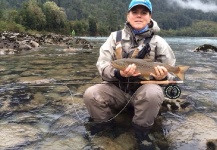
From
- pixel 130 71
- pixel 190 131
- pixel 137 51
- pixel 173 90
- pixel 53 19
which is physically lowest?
pixel 190 131

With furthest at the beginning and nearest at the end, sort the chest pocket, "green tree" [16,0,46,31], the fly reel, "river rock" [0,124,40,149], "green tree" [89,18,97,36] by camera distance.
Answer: "green tree" [89,18,97,36]
"green tree" [16,0,46,31]
the fly reel
the chest pocket
"river rock" [0,124,40,149]

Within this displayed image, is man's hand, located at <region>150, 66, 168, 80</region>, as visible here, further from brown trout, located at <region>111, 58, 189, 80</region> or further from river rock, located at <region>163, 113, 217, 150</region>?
river rock, located at <region>163, 113, 217, 150</region>

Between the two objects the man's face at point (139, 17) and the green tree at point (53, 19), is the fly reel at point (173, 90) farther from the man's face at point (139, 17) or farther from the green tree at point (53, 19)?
the green tree at point (53, 19)

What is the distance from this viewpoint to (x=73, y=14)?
650 ft

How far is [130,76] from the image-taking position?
4.04m

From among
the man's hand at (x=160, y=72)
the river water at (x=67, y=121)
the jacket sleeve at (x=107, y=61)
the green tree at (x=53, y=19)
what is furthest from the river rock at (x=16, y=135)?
the green tree at (x=53, y=19)

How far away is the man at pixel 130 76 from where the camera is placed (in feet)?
13.3

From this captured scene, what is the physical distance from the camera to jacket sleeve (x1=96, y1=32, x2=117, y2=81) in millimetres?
4172

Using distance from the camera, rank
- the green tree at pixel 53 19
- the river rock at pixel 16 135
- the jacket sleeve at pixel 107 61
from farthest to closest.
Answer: the green tree at pixel 53 19 < the jacket sleeve at pixel 107 61 < the river rock at pixel 16 135

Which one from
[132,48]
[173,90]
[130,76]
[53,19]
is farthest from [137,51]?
[53,19]

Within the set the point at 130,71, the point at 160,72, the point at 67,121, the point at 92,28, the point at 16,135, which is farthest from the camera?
the point at 92,28

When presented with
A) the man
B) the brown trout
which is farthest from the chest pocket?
the brown trout

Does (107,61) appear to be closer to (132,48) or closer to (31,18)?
(132,48)

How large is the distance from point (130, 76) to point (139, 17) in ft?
3.35
